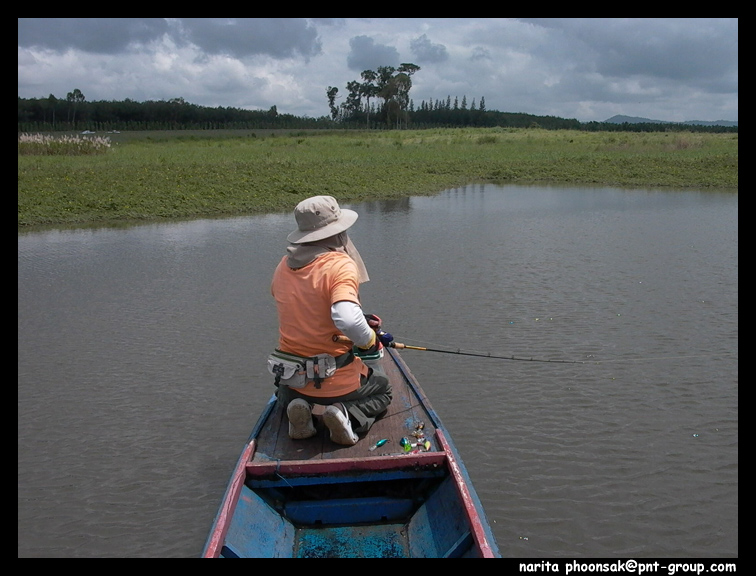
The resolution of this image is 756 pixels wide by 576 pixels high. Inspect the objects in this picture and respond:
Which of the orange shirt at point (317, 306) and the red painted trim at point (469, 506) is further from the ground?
the orange shirt at point (317, 306)

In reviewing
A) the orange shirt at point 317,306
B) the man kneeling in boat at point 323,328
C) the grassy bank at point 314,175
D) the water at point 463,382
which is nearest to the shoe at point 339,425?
the man kneeling in boat at point 323,328

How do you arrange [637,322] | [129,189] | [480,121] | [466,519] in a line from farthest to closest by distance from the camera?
1. [480,121]
2. [129,189]
3. [637,322]
4. [466,519]

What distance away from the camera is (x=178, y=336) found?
8.36 metres

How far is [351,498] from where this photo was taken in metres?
4.25

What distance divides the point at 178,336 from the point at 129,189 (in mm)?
12276

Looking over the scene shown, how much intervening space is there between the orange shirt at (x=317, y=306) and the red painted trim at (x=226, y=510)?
60 centimetres

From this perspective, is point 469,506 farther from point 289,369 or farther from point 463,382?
point 463,382

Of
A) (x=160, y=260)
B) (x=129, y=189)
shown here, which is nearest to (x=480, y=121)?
(x=129, y=189)

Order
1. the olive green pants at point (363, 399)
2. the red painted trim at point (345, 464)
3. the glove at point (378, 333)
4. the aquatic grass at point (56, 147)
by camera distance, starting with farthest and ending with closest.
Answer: the aquatic grass at point (56, 147), the glove at point (378, 333), the olive green pants at point (363, 399), the red painted trim at point (345, 464)

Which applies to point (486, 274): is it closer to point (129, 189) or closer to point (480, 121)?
point (129, 189)

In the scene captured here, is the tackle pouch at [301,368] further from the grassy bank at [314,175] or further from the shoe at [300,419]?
the grassy bank at [314,175]

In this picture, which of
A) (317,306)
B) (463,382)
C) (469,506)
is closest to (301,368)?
(317,306)

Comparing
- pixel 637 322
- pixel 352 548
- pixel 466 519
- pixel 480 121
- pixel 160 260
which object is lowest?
pixel 352 548

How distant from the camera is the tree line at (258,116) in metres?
68.6
